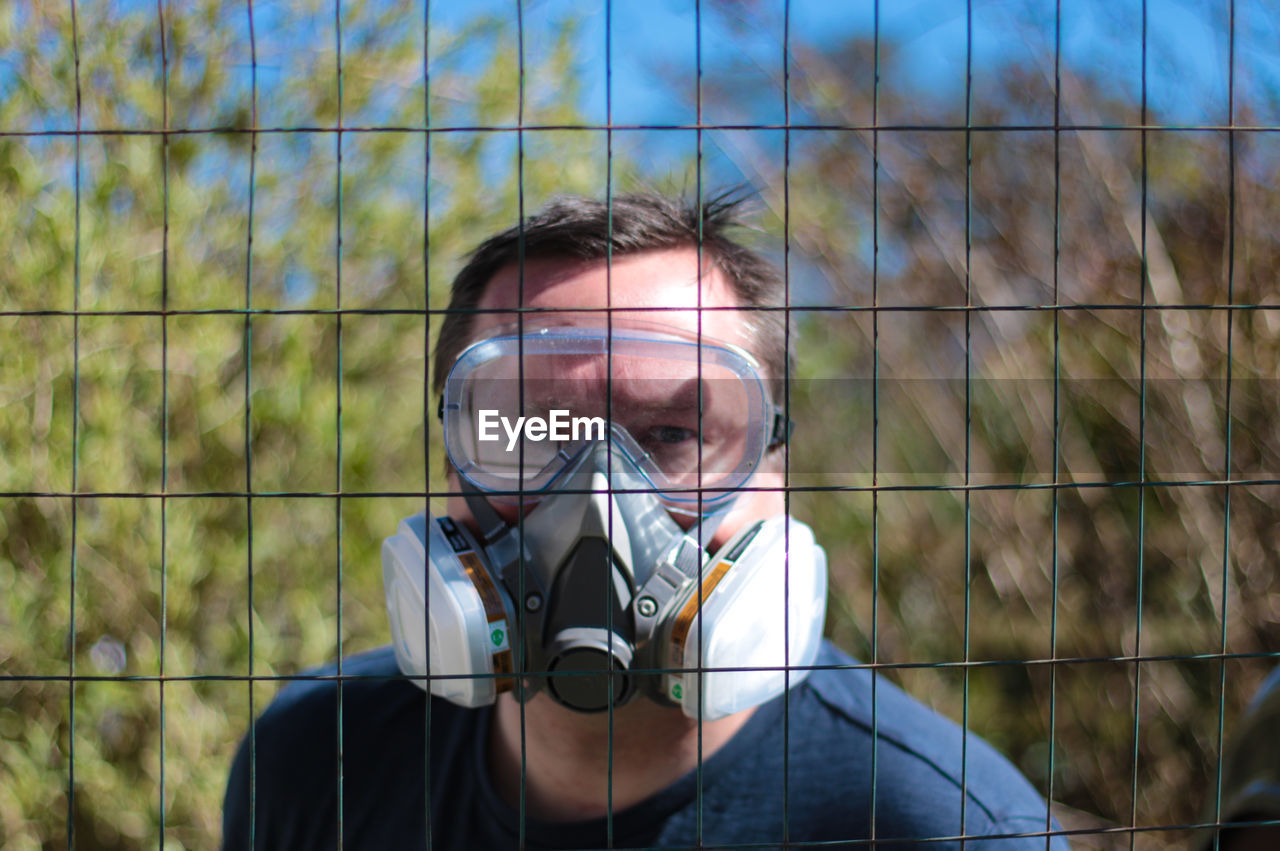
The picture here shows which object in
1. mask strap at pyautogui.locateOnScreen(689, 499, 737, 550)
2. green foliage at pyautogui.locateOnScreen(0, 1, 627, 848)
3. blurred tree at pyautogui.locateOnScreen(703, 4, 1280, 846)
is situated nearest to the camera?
mask strap at pyautogui.locateOnScreen(689, 499, 737, 550)

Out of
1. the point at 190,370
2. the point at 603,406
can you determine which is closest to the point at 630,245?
the point at 603,406

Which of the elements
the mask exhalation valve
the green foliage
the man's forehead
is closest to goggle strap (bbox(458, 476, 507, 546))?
the mask exhalation valve

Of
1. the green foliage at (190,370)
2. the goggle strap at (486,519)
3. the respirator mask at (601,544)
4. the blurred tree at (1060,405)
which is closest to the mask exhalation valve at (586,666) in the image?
the respirator mask at (601,544)

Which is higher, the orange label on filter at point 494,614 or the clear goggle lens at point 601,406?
the clear goggle lens at point 601,406

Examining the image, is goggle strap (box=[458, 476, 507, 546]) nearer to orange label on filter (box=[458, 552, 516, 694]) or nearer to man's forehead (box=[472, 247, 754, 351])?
orange label on filter (box=[458, 552, 516, 694])

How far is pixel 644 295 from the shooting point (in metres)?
1.26

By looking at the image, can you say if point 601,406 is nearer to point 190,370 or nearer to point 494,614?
point 494,614

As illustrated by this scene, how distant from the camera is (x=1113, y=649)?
111 inches

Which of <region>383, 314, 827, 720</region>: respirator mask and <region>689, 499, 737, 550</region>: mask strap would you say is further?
<region>689, 499, 737, 550</region>: mask strap

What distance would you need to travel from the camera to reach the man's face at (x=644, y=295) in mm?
1182

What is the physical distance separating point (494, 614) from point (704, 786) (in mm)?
465

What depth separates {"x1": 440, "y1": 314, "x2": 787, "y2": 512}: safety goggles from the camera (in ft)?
3.50

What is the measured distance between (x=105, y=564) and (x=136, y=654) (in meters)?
0.28

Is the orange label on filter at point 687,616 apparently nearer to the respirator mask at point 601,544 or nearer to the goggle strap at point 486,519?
the respirator mask at point 601,544
